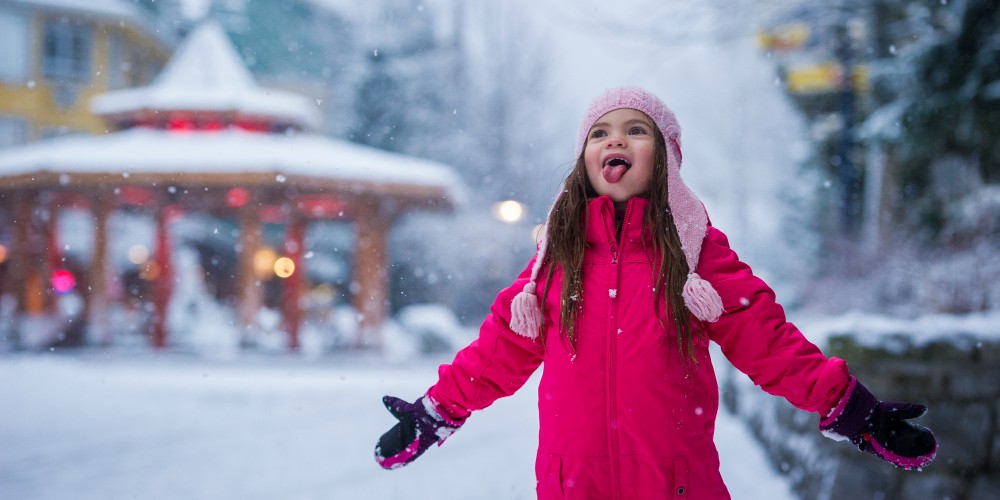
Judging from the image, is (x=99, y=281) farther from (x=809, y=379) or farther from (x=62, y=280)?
(x=809, y=379)

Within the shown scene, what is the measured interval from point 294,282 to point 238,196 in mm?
1548

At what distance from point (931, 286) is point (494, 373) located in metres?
5.02

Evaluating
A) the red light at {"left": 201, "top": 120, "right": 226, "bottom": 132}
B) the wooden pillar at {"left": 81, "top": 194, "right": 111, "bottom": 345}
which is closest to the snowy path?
the wooden pillar at {"left": 81, "top": 194, "right": 111, "bottom": 345}

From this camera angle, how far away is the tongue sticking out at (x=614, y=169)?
6.34 feet

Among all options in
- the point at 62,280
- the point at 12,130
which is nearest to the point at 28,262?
the point at 62,280

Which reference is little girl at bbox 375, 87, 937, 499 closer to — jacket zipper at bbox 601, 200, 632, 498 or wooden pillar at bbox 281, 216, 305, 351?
jacket zipper at bbox 601, 200, 632, 498

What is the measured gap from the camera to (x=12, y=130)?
16203 mm

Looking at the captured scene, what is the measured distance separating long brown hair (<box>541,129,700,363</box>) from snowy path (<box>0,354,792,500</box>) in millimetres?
2142

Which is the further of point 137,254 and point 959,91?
point 137,254

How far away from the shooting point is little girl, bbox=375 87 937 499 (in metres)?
1.73

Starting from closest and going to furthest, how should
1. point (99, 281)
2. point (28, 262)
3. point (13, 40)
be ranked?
point (99, 281) → point (28, 262) → point (13, 40)

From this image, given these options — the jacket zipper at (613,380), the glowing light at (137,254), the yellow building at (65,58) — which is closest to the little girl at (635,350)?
the jacket zipper at (613,380)

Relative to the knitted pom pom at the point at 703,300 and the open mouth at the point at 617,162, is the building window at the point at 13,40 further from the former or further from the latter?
the knitted pom pom at the point at 703,300

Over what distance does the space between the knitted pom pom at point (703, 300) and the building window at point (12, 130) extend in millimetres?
18218
